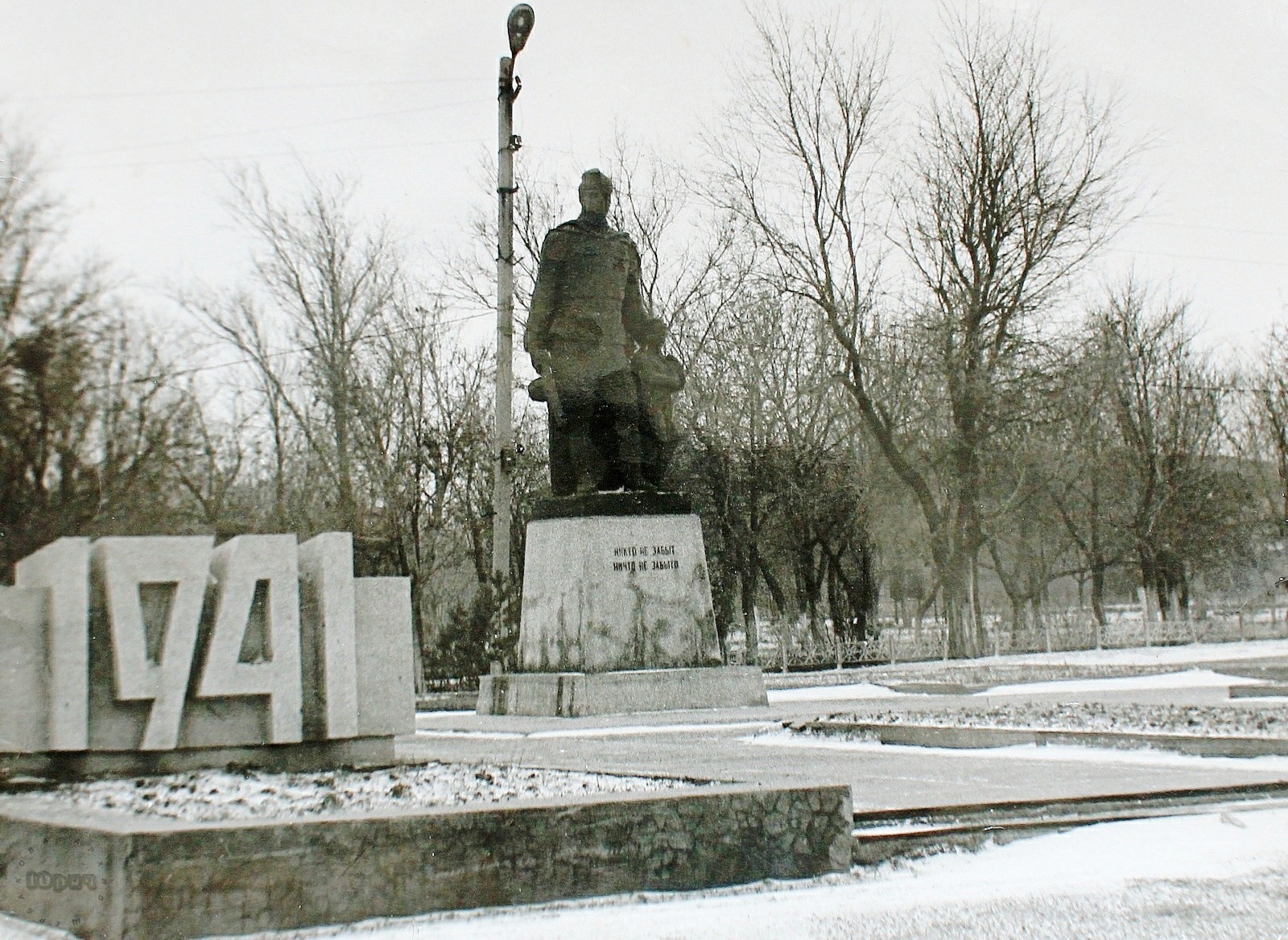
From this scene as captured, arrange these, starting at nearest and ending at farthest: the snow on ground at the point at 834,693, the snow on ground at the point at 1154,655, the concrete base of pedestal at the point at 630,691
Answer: the concrete base of pedestal at the point at 630,691 → the snow on ground at the point at 834,693 → the snow on ground at the point at 1154,655

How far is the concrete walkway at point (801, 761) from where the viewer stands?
5.98 metres

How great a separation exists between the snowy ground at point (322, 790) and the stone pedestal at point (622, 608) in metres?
5.16

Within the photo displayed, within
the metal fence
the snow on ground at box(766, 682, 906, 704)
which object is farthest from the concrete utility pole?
the metal fence

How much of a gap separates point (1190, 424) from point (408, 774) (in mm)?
41342

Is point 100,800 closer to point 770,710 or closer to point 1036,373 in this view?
point 770,710

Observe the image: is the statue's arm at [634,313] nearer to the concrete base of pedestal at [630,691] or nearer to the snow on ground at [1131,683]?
the concrete base of pedestal at [630,691]

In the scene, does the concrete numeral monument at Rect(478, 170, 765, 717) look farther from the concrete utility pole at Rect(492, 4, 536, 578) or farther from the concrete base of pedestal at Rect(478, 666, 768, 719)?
the concrete utility pole at Rect(492, 4, 536, 578)

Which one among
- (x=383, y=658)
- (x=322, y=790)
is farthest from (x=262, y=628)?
(x=322, y=790)

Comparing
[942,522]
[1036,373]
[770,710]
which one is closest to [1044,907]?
[770,710]

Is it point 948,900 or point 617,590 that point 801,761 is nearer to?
point 948,900

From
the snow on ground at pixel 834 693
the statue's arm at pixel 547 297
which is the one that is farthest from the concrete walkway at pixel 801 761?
the snow on ground at pixel 834 693

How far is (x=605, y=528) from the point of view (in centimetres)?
1148

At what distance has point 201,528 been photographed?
15570mm

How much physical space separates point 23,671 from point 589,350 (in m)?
7.13
